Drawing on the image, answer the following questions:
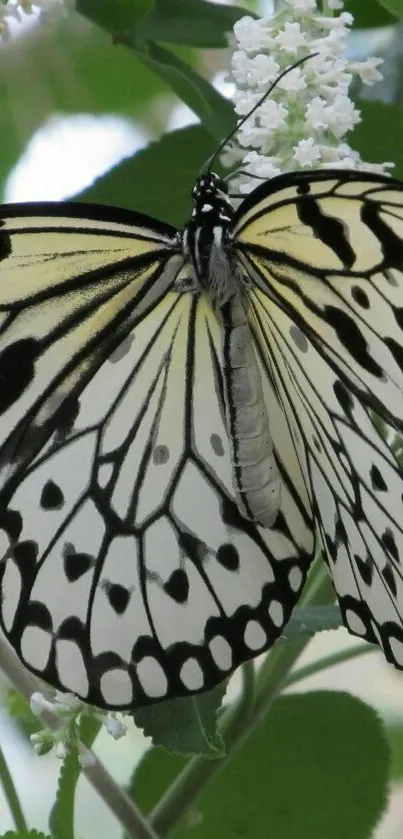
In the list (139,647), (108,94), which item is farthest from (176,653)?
(108,94)

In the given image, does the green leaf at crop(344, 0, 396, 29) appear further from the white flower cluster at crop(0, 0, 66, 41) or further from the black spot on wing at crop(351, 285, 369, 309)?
the black spot on wing at crop(351, 285, 369, 309)

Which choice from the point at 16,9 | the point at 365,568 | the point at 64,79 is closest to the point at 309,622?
the point at 365,568

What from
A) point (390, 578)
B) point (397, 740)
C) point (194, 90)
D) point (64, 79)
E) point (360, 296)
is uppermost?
point (64, 79)

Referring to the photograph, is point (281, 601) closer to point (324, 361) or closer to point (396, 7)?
point (324, 361)

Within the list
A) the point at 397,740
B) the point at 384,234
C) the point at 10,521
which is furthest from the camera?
the point at 397,740

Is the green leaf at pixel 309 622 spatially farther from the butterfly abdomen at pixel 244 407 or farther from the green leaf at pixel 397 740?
the green leaf at pixel 397 740

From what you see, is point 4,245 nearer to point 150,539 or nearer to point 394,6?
point 150,539
